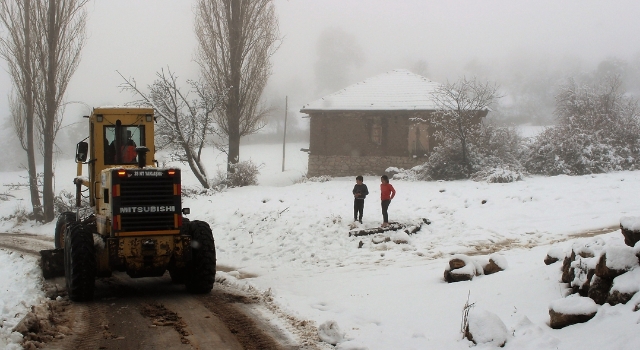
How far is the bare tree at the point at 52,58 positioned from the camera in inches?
945

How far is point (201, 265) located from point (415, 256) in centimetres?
504

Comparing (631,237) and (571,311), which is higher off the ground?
(631,237)

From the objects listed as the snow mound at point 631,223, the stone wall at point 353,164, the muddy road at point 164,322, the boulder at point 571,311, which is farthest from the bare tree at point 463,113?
the boulder at point 571,311

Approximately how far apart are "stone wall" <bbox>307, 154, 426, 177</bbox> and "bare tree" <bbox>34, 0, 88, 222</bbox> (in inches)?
524

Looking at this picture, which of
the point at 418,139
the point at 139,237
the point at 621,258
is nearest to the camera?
the point at 621,258

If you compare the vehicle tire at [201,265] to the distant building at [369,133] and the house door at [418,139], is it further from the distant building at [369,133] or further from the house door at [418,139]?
the house door at [418,139]

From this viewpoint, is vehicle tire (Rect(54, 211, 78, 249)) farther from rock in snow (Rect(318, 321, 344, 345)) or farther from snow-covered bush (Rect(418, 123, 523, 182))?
snow-covered bush (Rect(418, 123, 523, 182))

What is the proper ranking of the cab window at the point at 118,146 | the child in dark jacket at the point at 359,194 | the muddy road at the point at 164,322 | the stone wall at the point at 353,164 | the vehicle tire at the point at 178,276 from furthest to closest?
the stone wall at the point at 353,164
the child in dark jacket at the point at 359,194
the cab window at the point at 118,146
the vehicle tire at the point at 178,276
the muddy road at the point at 164,322

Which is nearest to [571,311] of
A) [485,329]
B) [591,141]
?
[485,329]

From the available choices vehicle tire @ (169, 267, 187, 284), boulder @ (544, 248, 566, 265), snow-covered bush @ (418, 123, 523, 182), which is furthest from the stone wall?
boulder @ (544, 248, 566, 265)

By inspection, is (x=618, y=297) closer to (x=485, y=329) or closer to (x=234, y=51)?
(x=485, y=329)

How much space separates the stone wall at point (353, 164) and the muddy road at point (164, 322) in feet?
72.2

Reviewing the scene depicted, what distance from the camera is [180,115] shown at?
2272 cm

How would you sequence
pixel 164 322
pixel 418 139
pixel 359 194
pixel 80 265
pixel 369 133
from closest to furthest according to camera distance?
pixel 164 322 → pixel 80 265 → pixel 359 194 → pixel 418 139 → pixel 369 133
